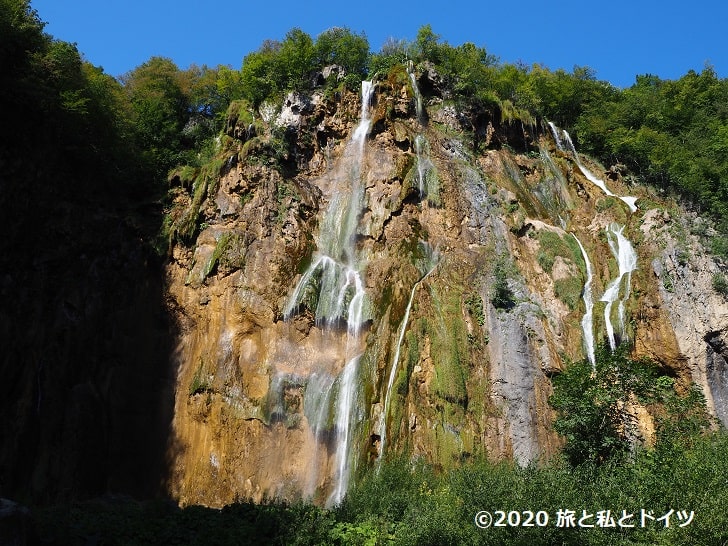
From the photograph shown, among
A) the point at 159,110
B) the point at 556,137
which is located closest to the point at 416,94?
the point at 556,137

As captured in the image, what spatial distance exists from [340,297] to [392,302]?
6.49ft

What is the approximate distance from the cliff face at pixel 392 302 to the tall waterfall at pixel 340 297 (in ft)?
0.22

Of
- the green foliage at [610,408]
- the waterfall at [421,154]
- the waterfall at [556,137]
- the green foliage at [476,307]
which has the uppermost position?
the waterfall at [556,137]

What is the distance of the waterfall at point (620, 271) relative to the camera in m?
20.4

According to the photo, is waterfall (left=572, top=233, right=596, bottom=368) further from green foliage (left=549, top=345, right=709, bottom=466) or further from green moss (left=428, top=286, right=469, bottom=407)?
green moss (left=428, top=286, right=469, bottom=407)

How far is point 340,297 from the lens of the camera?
22234 millimetres

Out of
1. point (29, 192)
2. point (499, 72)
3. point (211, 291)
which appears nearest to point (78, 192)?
point (29, 192)

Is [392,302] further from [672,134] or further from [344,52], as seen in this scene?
[672,134]

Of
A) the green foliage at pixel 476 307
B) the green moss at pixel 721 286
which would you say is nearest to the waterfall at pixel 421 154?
the green foliage at pixel 476 307

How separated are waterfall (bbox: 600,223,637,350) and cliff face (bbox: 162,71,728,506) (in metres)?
0.06

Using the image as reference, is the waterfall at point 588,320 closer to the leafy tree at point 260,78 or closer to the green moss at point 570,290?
the green moss at point 570,290

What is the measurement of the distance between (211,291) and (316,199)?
621 cm

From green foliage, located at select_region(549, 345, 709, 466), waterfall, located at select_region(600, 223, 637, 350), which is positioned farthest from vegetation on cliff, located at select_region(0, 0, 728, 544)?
waterfall, located at select_region(600, 223, 637, 350)

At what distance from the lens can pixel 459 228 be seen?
80.4 ft
